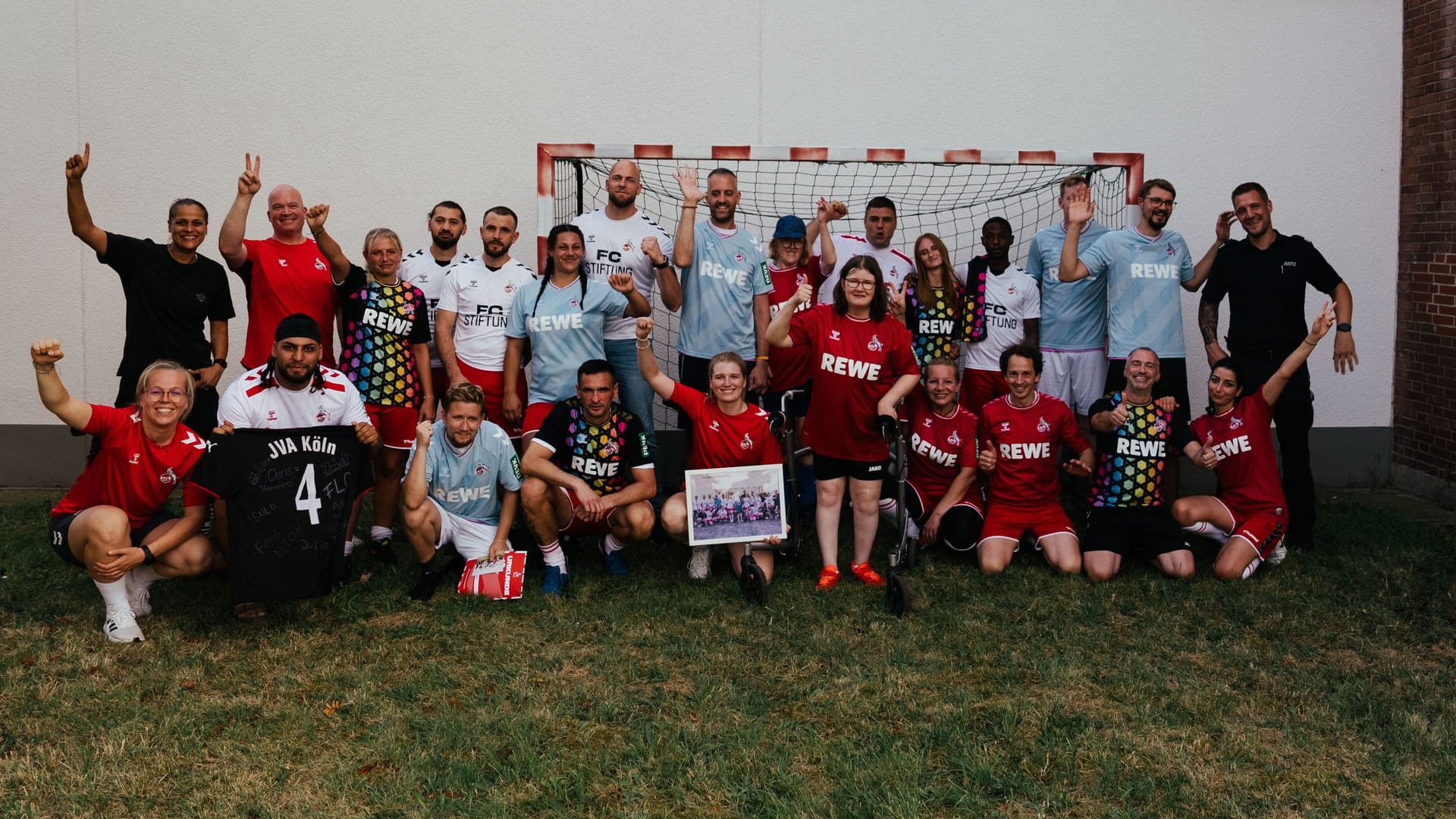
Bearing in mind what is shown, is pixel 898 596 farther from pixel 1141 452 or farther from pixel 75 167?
pixel 75 167

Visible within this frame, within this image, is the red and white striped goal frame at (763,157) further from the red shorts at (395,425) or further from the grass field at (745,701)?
the grass field at (745,701)

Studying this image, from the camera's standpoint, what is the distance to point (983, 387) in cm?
677

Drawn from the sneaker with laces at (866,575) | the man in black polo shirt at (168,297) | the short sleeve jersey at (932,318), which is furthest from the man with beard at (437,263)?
the short sleeve jersey at (932,318)

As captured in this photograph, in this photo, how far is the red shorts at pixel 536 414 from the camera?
19.1ft

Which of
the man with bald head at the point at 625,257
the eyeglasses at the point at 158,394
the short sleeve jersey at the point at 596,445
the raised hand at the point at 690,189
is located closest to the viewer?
the eyeglasses at the point at 158,394

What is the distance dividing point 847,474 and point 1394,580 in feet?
9.64

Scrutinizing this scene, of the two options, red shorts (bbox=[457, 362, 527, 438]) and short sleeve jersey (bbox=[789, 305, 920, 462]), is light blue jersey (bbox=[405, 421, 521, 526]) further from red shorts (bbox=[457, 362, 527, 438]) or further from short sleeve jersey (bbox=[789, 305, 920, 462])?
short sleeve jersey (bbox=[789, 305, 920, 462])

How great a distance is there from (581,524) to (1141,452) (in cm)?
312

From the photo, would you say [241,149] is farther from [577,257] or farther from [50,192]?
[577,257]

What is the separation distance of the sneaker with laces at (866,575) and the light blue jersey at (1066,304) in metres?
2.24

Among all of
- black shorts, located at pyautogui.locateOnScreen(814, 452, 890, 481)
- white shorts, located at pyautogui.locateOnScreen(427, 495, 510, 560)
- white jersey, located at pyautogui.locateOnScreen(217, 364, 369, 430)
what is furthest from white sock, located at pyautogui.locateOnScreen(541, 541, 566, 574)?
black shorts, located at pyautogui.locateOnScreen(814, 452, 890, 481)

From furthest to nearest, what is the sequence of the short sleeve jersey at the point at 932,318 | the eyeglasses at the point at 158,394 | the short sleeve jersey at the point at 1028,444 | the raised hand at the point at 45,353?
1. the short sleeve jersey at the point at 932,318
2. the short sleeve jersey at the point at 1028,444
3. the eyeglasses at the point at 158,394
4. the raised hand at the point at 45,353

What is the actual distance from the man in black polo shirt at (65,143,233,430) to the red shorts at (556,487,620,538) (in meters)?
1.99

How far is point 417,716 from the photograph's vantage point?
12.9 feet
